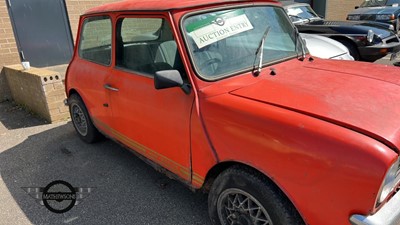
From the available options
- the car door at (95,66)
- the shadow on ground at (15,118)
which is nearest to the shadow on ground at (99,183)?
the car door at (95,66)

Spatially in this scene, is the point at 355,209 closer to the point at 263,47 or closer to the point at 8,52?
the point at 263,47

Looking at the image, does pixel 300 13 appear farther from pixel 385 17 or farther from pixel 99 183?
pixel 99 183

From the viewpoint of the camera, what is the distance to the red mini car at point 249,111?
159cm

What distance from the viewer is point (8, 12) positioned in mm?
6145

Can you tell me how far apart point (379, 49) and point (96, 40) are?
17.2ft

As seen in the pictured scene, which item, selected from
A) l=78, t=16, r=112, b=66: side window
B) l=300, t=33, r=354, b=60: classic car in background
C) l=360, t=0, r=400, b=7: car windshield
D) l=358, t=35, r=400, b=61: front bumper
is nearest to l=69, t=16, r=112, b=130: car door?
l=78, t=16, r=112, b=66: side window

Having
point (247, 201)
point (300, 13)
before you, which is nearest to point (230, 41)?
point (247, 201)

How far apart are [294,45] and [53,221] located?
2.66m

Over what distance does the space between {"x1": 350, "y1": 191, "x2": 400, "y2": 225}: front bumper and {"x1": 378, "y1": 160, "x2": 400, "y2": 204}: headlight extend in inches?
2.4

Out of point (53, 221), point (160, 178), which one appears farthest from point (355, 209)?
point (53, 221)

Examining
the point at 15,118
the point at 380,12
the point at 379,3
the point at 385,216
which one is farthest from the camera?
the point at 379,3

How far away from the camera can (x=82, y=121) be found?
13.7 ft

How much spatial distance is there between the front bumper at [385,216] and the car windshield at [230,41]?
124 centimetres

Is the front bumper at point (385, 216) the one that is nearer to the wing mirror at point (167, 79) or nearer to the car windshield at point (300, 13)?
the wing mirror at point (167, 79)
